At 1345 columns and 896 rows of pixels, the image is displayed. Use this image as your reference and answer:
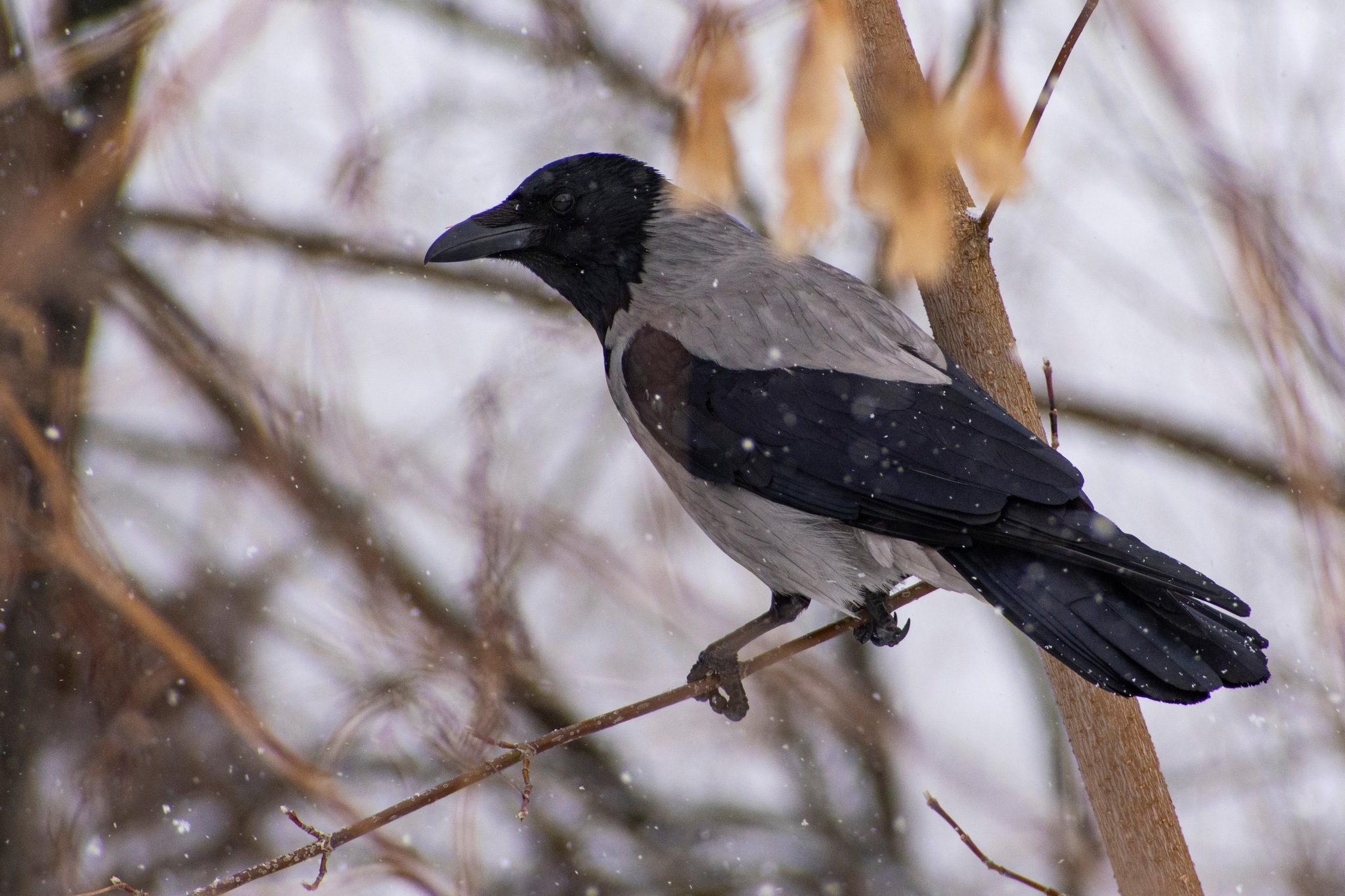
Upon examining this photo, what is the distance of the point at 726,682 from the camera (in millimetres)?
2666

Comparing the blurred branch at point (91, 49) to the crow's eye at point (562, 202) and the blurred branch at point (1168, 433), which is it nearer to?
the crow's eye at point (562, 202)

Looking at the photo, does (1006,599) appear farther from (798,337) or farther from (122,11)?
(122,11)

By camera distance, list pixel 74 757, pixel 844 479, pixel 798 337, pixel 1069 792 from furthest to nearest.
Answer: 1. pixel 1069 792
2. pixel 74 757
3. pixel 798 337
4. pixel 844 479

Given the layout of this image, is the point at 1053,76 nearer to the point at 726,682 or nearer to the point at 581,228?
the point at 581,228

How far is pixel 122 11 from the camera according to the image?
375 cm

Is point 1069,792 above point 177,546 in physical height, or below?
below

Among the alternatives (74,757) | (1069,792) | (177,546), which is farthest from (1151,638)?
(74,757)

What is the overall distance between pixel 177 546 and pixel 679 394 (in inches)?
98.8

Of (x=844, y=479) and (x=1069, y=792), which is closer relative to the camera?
(x=844, y=479)

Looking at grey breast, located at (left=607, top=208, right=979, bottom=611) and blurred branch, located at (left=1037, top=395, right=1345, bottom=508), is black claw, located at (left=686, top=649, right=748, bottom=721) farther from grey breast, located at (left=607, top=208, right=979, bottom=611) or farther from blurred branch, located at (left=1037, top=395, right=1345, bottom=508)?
blurred branch, located at (left=1037, top=395, right=1345, bottom=508)

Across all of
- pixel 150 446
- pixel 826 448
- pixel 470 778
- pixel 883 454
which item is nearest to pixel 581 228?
pixel 826 448

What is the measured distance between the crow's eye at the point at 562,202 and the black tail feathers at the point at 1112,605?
1301mm

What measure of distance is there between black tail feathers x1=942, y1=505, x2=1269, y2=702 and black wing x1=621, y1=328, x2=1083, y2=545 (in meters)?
0.07

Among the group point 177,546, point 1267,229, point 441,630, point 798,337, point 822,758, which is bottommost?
point 822,758
